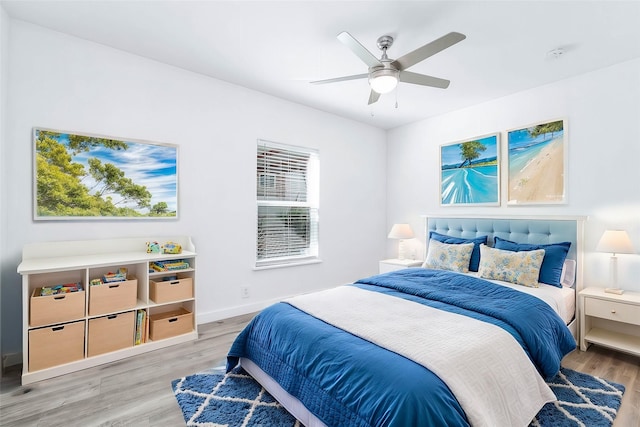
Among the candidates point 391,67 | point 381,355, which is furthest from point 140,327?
point 391,67

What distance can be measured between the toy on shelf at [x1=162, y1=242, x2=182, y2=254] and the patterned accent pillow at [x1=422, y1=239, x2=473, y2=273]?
2672 mm

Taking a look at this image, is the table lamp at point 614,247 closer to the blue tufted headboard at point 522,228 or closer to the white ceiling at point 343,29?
the blue tufted headboard at point 522,228

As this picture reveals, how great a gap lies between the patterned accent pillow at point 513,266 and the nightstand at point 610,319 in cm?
45

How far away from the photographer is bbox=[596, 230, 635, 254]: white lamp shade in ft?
8.47

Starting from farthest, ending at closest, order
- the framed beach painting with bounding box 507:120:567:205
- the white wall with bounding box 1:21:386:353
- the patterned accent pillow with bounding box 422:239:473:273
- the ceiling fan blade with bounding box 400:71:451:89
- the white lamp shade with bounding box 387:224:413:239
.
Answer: the white lamp shade with bounding box 387:224:413:239
the patterned accent pillow with bounding box 422:239:473:273
the framed beach painting with bounding box 507:120:567:205
the white wall with bounding box 1:21:386:353
the ceiling fan blade with bounding box 400:71:451:89

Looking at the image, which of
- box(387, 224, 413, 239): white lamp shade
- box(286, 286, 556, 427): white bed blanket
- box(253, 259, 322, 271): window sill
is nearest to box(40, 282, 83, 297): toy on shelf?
box(253, 259, 322, 271): window sill

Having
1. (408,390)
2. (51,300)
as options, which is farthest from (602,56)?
(51,300)

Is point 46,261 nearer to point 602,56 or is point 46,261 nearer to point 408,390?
point 408,390

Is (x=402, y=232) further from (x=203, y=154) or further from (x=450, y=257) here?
(x=203, y=154)

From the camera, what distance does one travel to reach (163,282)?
9.03ft

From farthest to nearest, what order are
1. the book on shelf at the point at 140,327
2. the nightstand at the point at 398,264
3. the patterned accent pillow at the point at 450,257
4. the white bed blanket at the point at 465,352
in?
1. the nightstand at the point at 398,264
2. the patterned accent pillow at the point at 450,257
3. the book on shelf at the point at 140,327
4. the white bed blanket at the point at 465,352

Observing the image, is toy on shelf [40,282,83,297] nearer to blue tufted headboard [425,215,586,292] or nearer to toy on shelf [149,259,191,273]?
toy on shelf [149,259,191,273]

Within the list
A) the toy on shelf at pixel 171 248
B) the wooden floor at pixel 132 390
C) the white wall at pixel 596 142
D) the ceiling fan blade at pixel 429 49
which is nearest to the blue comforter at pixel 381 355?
the wooden floor at pixel 132 390

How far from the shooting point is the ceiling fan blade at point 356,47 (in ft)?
6.15
